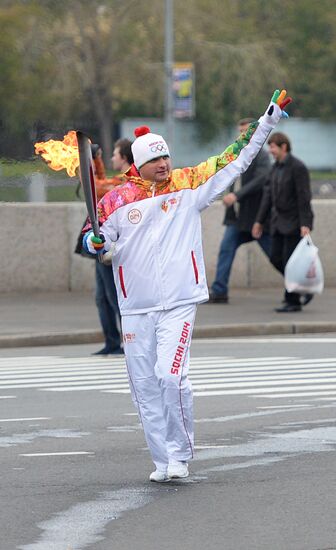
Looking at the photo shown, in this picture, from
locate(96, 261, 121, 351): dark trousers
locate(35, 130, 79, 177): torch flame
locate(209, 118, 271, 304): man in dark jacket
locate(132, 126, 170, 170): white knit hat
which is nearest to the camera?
locate(132, 126, 170, 170): white knit hat

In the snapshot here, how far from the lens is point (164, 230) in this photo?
7.70 metres

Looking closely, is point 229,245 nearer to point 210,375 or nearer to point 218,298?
point 218,298

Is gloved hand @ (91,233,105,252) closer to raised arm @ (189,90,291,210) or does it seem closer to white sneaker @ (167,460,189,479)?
raised arm @ (189,90,291,210)

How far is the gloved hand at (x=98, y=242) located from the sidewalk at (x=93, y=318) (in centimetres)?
771

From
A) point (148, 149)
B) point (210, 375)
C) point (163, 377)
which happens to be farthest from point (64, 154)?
point (210, 375)

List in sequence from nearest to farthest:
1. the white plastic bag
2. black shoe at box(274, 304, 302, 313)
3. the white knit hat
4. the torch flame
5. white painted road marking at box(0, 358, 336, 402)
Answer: the white knit hat
the torch flame
white painted road marking at box(0, 358, 336, 402)
the white plastic bag
black shoe at box(274, 304, 302, 313)

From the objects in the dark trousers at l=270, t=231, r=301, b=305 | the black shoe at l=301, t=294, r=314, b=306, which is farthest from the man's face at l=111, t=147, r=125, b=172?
the black shoe at l=301, t=294, r=314, b=306

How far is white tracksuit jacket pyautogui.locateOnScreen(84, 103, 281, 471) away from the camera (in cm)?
766

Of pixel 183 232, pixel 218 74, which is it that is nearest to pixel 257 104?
pixel 218 74

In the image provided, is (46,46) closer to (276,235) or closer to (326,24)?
(326,24)

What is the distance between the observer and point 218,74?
6644cm

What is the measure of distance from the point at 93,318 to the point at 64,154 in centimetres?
866

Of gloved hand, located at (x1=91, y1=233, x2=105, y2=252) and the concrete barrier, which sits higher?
gloved hand, located at (x1=91, y1=233, x2=105, y2=252)

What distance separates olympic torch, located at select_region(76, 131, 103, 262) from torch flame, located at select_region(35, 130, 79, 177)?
0.34m
